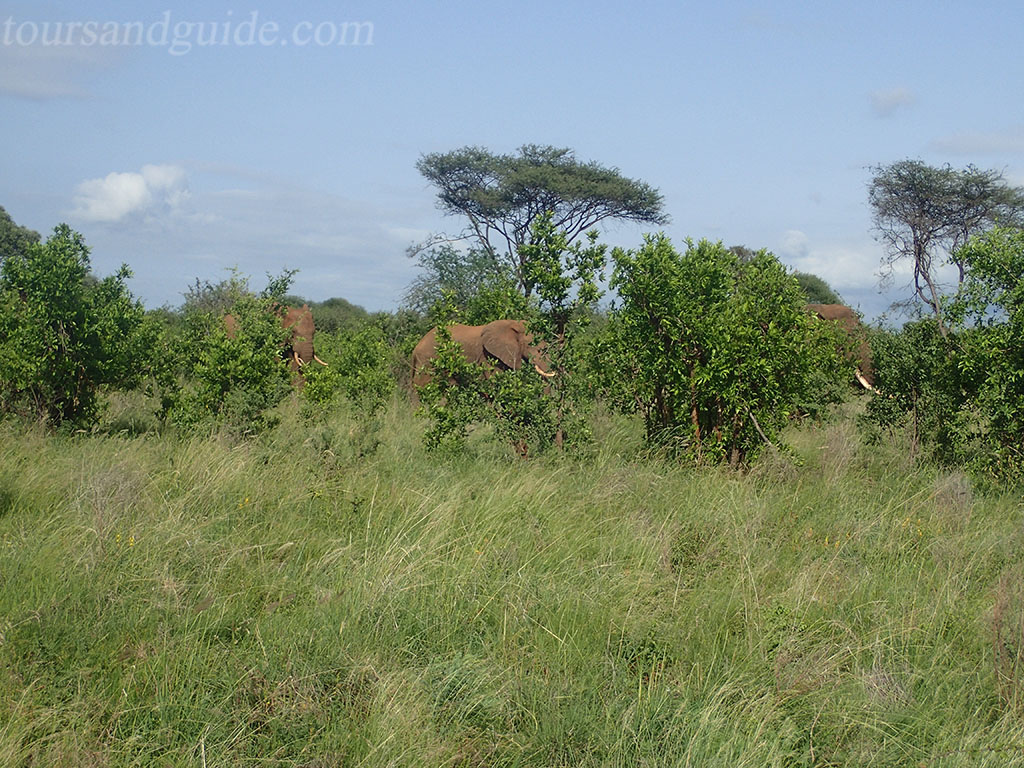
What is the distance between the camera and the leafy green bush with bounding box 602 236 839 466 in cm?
717

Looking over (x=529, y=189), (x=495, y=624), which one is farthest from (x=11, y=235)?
(x=495, y=624)

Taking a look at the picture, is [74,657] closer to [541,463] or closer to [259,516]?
[259,516]

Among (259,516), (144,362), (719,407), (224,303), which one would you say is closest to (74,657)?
(259,516)

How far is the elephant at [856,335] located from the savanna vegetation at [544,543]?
1.32 m

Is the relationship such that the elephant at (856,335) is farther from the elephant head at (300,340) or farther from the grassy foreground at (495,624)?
the elephant head at (300,340)

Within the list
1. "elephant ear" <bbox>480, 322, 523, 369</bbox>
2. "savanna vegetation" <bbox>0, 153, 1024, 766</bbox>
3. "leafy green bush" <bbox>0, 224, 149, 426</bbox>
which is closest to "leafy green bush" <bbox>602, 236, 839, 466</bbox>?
"savanna vegetation" <bbox>0, 153, 1024, 766</bbox>

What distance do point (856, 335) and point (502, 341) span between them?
469 centimetres

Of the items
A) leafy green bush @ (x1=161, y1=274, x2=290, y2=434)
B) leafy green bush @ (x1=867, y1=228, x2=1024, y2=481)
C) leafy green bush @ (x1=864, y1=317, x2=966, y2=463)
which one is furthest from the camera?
leafy green bush @ (x1=161, y1=274, x2=290, y2=434)

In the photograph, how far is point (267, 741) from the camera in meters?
3.20

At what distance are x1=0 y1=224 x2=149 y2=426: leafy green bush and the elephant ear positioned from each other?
4642 millimetres

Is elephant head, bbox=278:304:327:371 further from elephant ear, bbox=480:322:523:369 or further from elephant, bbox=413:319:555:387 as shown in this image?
elephant ear, bbox=480:322:523:369

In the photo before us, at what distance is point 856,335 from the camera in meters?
12.1

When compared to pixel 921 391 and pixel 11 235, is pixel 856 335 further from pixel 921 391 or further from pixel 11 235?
pixel 11 235

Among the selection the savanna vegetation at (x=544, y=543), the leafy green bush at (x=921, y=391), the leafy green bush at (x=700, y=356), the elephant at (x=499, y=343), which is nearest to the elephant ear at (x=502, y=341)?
the elephant at (x=499, y=343)
